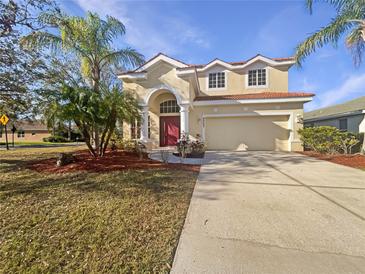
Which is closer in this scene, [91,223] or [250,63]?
[91,223]

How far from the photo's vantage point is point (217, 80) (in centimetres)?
1625

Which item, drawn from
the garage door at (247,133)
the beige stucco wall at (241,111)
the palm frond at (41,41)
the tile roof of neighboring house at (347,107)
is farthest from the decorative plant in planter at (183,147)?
the tile roof of neighboring house at (347,107)

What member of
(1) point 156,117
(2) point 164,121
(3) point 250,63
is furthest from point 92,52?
(3) point 250,63

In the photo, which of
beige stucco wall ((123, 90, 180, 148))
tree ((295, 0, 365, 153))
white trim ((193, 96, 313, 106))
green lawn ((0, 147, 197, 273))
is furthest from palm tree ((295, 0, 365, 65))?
green lawn ((0, 147, 197, 273))

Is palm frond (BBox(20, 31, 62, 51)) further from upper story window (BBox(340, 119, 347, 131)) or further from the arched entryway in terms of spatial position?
upper story window (BBox(340, 119, 347, 131))

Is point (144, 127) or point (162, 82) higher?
point (162, 82)

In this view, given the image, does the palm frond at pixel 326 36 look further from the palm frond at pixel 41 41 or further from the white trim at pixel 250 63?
the palm frond at pixel 41 41

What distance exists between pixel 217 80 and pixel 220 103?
3.47 m

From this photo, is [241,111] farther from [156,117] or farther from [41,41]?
[41,41]

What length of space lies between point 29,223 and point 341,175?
29.0 feet

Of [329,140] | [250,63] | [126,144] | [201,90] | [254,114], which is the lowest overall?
[126,144]

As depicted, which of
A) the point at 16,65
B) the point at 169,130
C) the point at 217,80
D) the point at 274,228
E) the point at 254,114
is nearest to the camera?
the point at 274,228

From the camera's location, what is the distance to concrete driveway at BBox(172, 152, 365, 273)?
242 cm

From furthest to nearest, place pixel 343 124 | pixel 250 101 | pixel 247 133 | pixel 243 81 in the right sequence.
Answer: pixel 343 124
pixel 243 81
pixel 247 133
pixel 250 101
